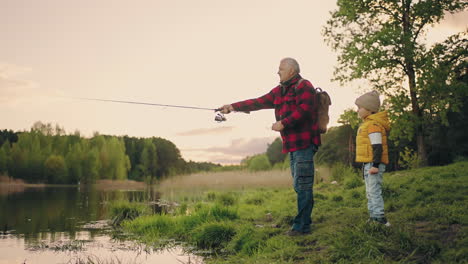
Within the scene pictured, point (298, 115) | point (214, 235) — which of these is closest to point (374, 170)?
point (298, 115)

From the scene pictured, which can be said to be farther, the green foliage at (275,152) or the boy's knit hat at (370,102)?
the green foliage at (275,152)

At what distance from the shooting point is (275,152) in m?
81.5

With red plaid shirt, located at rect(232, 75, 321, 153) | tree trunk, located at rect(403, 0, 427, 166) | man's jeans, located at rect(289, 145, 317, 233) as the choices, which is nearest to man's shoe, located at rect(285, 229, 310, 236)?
man's jeans, located at rect(289, 145, 317, 233)

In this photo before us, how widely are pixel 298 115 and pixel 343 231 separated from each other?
1.53 meters

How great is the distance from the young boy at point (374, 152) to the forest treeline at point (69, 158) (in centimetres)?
3375

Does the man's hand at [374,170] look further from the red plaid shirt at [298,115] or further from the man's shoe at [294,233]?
the man's shoe at [294,233]

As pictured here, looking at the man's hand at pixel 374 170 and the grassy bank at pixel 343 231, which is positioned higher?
the man's hand at pixel 374 170

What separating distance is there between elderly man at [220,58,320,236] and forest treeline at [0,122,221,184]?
33520mm

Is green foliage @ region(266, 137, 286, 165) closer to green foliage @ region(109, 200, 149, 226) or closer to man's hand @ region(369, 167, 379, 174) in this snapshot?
green foliage @ region(109, 200, 149, 226)

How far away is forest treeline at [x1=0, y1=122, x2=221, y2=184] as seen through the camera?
5466 centimetres

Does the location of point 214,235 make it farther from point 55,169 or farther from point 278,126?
point 55,169

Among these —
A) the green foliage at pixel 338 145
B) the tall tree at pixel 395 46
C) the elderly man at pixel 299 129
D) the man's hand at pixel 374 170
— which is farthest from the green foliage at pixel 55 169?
the man's hand at pixel 374 170

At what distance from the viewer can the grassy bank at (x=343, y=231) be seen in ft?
Result: 14.7

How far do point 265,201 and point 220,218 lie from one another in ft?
13.1
